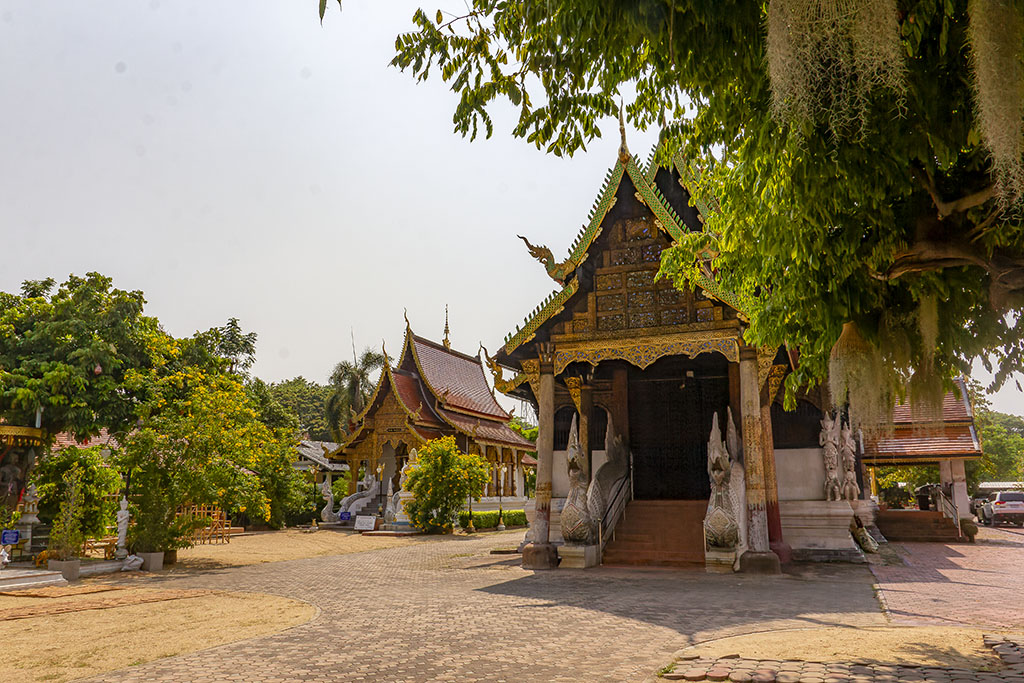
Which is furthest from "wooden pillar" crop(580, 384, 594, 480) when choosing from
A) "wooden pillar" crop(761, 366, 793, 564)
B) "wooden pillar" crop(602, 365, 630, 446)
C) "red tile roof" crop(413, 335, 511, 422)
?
"red tile roof" crop(413, 335, 511, 422)

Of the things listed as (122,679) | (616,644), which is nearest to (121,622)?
(122,679)

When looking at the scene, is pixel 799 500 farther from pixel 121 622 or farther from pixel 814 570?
pixel 121 622

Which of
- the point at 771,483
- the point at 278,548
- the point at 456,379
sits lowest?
the point at 278,548

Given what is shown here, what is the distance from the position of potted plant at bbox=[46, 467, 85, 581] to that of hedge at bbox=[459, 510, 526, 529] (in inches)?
628

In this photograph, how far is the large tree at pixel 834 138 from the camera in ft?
10.5

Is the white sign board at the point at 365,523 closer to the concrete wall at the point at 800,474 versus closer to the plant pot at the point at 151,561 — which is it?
the plant pot at the point at 151,561

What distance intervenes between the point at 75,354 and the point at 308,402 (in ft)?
199

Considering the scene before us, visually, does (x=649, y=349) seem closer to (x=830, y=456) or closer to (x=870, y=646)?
(x=830, y=456)

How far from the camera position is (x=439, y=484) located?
26.0m

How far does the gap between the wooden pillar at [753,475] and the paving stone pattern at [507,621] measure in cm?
50

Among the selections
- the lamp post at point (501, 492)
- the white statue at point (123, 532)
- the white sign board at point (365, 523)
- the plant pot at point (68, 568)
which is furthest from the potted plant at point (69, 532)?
the lamp post at point (501, 492)

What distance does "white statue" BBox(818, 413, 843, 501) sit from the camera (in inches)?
543

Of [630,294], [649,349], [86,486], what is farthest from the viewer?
[86,486]

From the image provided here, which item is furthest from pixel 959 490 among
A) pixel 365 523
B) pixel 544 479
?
pixel 365 523
